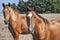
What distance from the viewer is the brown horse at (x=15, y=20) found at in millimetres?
8062

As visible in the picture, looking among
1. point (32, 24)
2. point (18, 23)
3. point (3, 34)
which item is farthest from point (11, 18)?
point (32, 24)

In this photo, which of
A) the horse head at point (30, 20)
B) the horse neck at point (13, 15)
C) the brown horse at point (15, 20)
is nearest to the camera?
the horse head at point (30, 20)

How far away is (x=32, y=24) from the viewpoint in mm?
5211

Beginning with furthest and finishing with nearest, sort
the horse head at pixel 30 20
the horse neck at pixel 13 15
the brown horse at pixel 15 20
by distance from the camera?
the horse neck at pixel 13 15 < the brown horse at pixel 15 20 < the horse head at pixel 30 20

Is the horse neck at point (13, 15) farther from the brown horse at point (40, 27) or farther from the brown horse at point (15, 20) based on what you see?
the brown horse at point (40, 27)

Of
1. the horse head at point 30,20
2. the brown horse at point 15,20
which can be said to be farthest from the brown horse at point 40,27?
the brown horse at point 15,20

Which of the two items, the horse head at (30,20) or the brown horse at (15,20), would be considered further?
the brown horse at (15,20)

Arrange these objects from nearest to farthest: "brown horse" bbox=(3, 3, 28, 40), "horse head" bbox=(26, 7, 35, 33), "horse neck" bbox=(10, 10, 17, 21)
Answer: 1. "horse head" bbox=(26, 7, 35, 33)
2. "brown horse" bbox=(3, 3, 28, 40)
3. "horse neck" bbox=(10, 10, 17, 21)

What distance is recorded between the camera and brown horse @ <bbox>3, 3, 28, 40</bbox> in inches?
317

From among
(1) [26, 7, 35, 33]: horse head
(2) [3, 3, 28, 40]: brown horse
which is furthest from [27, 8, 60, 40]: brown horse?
(2) [3, 3, 28, 40]: brown horse

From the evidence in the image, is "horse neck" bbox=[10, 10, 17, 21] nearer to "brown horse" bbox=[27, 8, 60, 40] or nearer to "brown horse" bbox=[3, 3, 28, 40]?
"brown horse" bbox=[3, 3, 28, 40]

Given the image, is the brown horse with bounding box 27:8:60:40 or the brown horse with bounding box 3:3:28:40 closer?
the brown horse with bounding box 27:8:60:40

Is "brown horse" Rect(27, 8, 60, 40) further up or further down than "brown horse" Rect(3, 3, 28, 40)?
further up

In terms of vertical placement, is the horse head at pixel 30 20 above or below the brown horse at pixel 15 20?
above
